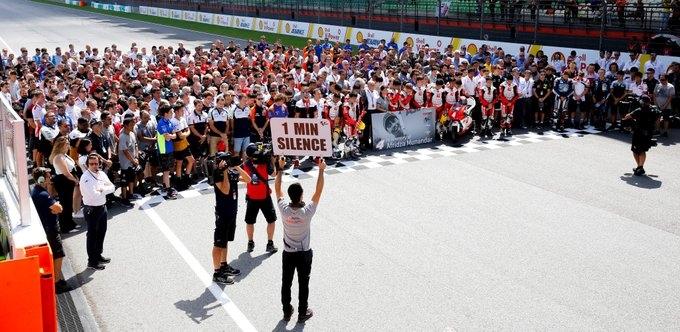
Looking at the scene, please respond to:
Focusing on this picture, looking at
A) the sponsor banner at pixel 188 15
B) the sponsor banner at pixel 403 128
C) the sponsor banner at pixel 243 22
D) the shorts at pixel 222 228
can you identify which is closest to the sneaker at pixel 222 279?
the shorts at pixel 222 228

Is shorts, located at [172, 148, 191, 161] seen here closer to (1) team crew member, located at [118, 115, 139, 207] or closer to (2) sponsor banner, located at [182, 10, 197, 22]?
(1) team crew member, located at [118, 115, 139, 207]

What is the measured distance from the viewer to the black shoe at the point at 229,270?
839 cm

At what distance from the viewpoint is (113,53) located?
914 inches

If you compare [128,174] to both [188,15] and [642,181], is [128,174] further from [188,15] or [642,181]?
[188,15]

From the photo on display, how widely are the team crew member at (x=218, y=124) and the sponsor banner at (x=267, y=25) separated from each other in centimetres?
3596

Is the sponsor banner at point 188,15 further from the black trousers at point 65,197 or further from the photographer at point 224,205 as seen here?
the photographer at point 224,205

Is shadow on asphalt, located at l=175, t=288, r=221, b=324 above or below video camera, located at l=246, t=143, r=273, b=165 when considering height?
below

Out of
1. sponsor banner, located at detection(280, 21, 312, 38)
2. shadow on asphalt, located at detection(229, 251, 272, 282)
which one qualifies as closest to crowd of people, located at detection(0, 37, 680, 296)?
shadow on asphalt, located at detection(229, 251, 272, 282)

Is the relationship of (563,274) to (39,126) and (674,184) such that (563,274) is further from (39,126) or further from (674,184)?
(39,126)

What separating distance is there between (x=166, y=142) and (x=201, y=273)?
4295 millimetres

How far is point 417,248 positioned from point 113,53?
17889 millimetres

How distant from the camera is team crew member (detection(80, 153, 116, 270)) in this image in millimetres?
8648

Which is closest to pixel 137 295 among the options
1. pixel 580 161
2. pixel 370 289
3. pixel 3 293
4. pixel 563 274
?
pixel 370 289

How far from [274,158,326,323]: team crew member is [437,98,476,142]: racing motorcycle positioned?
9492mm
